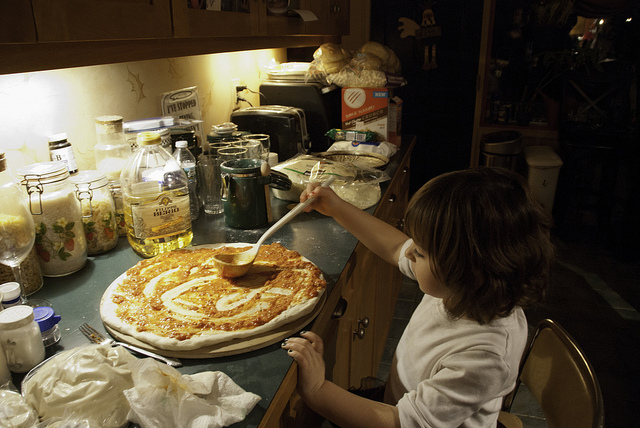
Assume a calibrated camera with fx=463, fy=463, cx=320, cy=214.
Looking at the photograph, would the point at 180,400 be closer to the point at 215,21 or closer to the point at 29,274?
the point at 29,274

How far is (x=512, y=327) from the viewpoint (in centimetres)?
89

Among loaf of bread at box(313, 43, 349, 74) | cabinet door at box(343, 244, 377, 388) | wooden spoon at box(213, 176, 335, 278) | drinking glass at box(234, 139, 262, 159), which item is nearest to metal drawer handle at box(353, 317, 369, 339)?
cabinet door at box(343, 244, 377, 388)

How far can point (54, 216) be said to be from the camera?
104 cm

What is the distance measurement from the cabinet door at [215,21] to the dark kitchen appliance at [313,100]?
746 millimetres

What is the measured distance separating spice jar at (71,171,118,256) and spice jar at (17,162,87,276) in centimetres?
5

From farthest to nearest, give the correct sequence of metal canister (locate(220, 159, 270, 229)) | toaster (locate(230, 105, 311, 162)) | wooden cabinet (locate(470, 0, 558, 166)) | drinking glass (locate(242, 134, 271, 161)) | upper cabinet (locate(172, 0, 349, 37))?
wooden cabinet (locate(470, 0, 558, 166)), toaster (locate(230, 105, 311, 162)), drinking glass (locate(242, 134, 271, 161)), metal canister (locate(220, 159, 270, 229)), upper cabinet (locate(172, 0, 349, 37))

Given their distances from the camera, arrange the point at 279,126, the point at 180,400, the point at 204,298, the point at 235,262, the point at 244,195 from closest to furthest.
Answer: the point at 180,400
the point at 204,298
the point at 235,262
the point at 244,195
the point at 279,126

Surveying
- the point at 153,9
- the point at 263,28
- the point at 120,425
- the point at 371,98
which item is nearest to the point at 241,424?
the point at 120,425

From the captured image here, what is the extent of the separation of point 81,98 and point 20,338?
0.78 m

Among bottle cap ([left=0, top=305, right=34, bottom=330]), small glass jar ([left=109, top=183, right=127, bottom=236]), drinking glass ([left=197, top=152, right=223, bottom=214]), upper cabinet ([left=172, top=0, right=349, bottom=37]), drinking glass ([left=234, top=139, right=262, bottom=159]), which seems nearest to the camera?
bottle cap ([left=0, top=305, right=34, bottom=330])

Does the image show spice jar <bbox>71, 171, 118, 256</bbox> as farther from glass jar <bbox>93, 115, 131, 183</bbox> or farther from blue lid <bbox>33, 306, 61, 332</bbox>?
blue lid <bbox>33, 306, 61, 332</bbox>

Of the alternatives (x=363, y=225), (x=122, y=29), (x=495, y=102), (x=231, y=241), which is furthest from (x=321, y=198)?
(x=495, y=102)

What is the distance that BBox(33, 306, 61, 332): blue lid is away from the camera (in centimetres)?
82

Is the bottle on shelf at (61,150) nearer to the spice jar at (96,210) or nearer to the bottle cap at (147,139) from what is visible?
the spice jar at (96,210)
